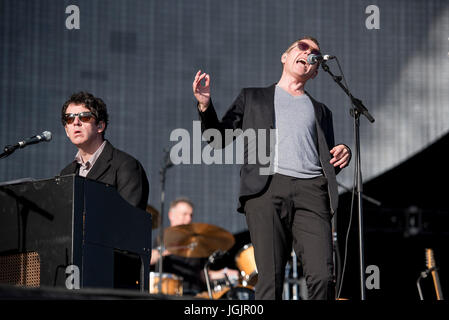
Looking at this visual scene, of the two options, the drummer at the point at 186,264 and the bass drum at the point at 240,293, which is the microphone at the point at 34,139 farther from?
the drummer at the point at 186,264

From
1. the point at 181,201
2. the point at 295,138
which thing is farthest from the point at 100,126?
the point at 181,201

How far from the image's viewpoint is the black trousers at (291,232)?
3.03 m

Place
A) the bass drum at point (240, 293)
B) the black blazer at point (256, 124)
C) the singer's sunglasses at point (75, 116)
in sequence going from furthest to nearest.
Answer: the bass drum at point (240, 293) → the singer's sunglasses at point (75, 116) → the black blazer at point (256, 124)

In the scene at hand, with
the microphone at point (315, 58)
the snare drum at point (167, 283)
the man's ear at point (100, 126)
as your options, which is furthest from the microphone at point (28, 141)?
the snare drum at point (167, 283)

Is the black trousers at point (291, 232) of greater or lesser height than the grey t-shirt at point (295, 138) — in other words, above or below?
below

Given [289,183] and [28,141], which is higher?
[28,141]

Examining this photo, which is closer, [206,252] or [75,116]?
[75,116]

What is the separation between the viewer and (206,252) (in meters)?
6.68

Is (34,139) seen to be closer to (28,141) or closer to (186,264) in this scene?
(28,141)

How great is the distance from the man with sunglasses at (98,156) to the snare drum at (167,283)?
3.09m

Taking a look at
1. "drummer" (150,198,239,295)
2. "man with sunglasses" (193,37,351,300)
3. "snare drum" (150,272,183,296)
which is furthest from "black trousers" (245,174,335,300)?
"drummer" (150,198,239,295)

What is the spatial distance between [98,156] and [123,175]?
0.67ft

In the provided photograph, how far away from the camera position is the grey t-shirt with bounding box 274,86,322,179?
10.4 ft

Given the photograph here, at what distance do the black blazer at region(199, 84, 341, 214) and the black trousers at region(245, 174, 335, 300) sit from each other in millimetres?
40
